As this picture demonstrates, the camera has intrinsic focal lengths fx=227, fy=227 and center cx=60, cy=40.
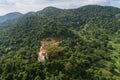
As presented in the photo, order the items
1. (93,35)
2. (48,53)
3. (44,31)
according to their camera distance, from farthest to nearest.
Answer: (93,35) < (44,31) < (48,53)

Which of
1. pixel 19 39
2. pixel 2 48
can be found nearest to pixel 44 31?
pixel 19 39

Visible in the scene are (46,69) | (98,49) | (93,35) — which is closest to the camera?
(46,69)

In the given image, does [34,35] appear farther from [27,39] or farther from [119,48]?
[119,48]

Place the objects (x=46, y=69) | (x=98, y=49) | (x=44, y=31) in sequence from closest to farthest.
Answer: (x=46, y=69) → (x=98, y=49) → (x=44, y=31)

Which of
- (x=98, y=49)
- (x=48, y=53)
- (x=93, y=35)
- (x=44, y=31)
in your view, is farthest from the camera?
(x=93, y=35)

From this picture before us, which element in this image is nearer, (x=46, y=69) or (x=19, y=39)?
(x=46, y=69)

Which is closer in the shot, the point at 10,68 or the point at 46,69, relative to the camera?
→ the point at 46,69

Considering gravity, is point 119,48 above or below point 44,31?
below

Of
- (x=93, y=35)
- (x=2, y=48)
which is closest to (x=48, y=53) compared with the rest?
(x=2, y=48)

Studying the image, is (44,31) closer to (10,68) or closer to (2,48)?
(2,48)
